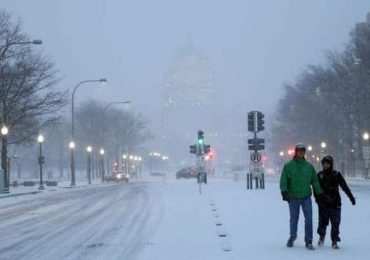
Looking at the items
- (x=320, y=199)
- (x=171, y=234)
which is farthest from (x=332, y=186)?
(x=171, y=234)

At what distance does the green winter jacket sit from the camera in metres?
13.8

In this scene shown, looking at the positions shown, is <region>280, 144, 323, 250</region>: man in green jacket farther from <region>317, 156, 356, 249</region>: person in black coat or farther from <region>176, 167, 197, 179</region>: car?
<region>176, 167, 197, 179</region>: car

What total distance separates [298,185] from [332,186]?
67 cm

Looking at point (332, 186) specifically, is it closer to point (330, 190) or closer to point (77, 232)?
point (330, 190)

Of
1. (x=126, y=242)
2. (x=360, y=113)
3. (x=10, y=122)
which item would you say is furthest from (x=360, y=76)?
(x=126, y=242)

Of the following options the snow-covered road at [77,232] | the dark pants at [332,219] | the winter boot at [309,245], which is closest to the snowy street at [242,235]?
Answer: the winter boot at [309,245]

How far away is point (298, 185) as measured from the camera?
13.8m

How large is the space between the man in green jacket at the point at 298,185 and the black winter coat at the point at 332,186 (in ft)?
0.69

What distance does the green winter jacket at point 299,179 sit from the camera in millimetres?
13766

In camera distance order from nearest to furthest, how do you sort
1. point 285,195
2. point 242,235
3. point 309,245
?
1. point 309,245
2. point 285,195
3. point 242,235

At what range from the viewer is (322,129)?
278 ft

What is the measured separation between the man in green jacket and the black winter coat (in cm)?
21

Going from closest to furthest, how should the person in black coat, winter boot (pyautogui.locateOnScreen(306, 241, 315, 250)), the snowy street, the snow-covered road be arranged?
1. the snowy street
2. winter boot (pyautogui.locateOnScreen(306, 241, 315, 250))
3. the person in black coat
4. the snow-covered road

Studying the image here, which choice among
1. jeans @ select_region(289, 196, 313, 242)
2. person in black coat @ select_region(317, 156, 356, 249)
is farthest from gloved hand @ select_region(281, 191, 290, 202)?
person in black coat @ select_region(317, 156, 356, 249)
